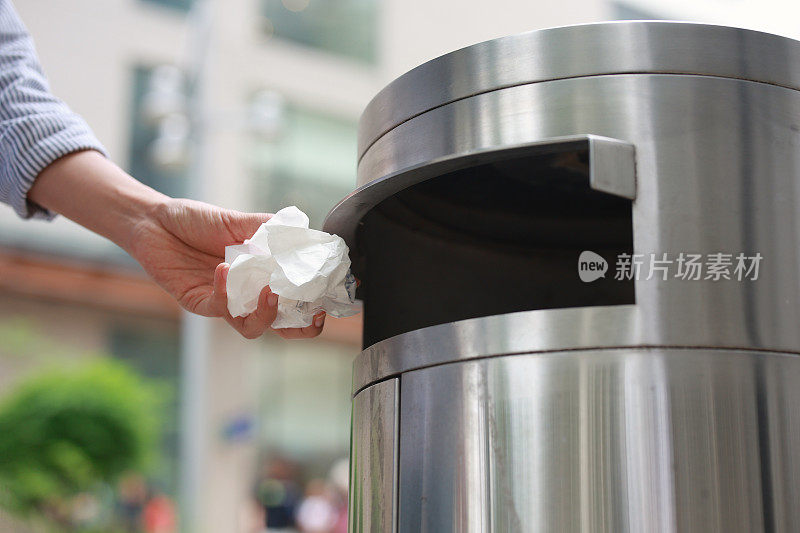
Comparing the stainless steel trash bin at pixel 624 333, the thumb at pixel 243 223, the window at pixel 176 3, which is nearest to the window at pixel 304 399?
the window at pixel 176 3

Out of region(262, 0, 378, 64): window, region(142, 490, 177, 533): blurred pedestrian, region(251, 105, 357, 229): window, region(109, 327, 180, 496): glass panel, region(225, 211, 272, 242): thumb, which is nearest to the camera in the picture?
region(225, 211, 272, 242): thumb

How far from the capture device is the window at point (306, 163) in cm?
1047

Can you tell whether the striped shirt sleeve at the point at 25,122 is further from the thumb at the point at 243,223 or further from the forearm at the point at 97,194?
the thumb at the point at 243,223

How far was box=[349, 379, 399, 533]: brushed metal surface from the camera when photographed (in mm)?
1095

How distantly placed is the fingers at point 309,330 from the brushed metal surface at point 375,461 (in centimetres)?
12

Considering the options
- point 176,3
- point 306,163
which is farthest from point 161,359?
point 176,3

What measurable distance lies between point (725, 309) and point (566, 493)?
0.82 feet

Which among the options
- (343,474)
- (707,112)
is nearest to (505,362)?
(707,112)

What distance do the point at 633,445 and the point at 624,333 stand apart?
0.37 feet

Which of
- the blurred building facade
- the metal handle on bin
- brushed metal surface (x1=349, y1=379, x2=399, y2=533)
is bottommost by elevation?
Answer: brushed metal surface (x1=349, y1=379, x2=399, y2=533)

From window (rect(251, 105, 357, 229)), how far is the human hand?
883 cm

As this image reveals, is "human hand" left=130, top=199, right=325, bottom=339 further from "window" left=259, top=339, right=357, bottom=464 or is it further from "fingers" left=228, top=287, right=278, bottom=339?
"window" left=259, top=339, right=357, bottom=464

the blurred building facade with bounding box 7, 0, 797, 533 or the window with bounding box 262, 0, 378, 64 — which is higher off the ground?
the window with bounding box 262, 0, 378, 64

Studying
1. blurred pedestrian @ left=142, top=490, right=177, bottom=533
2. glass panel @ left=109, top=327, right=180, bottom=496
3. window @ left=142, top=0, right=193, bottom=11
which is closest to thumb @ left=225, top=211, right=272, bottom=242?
blurred pedestrian @ left=142, top=490, right=177, bottom=533
